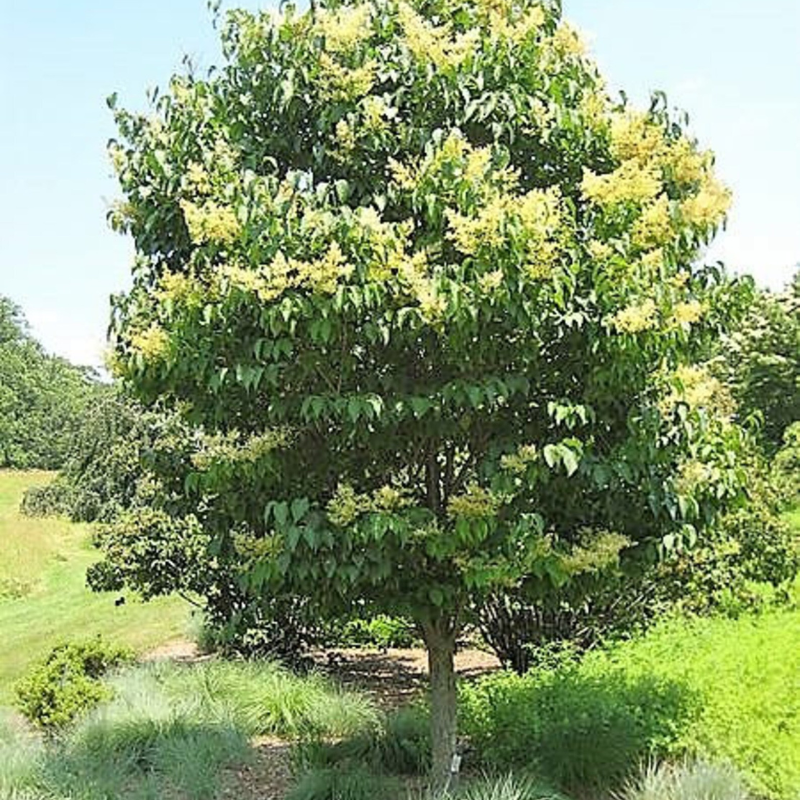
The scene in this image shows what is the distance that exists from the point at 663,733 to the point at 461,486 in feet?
6.79

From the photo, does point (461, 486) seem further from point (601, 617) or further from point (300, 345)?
point (601, 617)

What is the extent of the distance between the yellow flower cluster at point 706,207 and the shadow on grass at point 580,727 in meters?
2.87

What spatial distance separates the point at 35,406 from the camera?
59.8 metres

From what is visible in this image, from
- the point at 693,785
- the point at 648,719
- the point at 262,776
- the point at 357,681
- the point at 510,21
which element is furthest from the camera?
the point at 357,681

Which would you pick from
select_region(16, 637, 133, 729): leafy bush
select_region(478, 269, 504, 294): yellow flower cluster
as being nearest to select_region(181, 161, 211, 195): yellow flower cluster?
select_region(478, 269, 504, 294): yellow flower cluster

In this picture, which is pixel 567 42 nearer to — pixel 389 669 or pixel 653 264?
pixel 653 264

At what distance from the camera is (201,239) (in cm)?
456

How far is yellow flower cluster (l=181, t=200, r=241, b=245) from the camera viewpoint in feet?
14.7

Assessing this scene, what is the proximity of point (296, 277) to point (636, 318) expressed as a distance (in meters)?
1.42

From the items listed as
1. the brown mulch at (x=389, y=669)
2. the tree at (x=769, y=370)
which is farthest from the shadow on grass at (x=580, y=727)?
the tree at (x=769, y=370)

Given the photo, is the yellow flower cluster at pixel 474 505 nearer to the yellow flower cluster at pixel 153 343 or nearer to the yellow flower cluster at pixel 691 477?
the yellow flower cluster at pixel 691 477

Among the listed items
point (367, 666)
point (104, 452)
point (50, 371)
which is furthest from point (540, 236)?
point (50, 371)

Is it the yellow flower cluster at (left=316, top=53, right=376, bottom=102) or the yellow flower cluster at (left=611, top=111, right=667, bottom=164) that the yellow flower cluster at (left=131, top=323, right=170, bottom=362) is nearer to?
the yellow flower cluster at (left=316, top=53, right=376, bottom=102)

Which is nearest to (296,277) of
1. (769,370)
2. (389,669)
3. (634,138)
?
(634,138)
